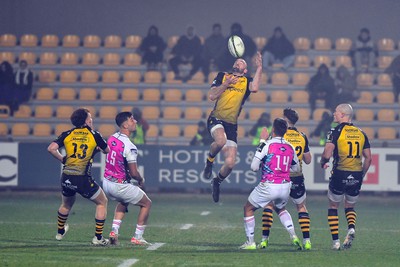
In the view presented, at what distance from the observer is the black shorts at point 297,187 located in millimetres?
12969

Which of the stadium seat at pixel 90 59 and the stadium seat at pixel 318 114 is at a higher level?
the stadium seat at pixel 90 59

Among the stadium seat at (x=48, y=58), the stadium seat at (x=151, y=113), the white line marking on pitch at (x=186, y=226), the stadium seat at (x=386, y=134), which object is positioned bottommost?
the white line marking on pitch at (x=186, y=226)

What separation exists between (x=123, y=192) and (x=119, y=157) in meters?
0.49

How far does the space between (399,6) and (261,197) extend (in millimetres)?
18194

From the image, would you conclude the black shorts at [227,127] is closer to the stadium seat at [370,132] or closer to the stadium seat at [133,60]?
the stadium seat at [370,132]

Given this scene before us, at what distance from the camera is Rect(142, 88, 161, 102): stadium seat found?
89.5 feet

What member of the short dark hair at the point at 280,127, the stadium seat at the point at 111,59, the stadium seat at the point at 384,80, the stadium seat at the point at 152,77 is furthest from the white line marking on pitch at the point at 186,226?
the stadium seat at the point at 384,80

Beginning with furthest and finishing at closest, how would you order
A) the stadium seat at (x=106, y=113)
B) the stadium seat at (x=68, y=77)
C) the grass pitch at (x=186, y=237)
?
the stadium seat at (x=68, y=77) < the stadium seat at (x=106, y=113) < the grass pitch at (x=186, y=237)

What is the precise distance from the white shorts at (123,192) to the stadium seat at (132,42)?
16238 mm

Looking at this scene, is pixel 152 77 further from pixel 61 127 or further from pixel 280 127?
pixel 280 127

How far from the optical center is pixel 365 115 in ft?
87.7

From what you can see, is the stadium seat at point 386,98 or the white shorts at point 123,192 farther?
the stadium seat at point 386,98

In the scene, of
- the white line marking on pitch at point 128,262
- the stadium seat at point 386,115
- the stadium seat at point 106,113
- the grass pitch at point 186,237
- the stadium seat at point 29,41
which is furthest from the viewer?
the stadium seat at point 29,41

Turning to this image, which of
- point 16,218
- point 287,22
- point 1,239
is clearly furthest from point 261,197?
point 287,22
